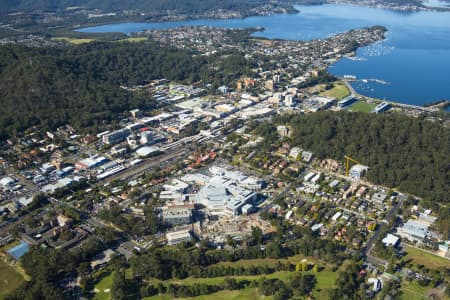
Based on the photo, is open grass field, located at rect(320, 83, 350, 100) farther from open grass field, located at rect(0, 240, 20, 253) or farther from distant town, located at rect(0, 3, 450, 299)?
open grass field, located at rect(0, 240, 20, 253)

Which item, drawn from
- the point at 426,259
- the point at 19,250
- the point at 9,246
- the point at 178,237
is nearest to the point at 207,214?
the point at 178,237

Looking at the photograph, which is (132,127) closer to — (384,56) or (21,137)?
(21,137)

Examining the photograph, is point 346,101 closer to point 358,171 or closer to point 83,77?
point 358,171

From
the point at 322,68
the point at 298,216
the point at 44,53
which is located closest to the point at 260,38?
the point at 322,68

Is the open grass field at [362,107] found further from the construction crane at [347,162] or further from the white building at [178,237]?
the white building at [178,237]

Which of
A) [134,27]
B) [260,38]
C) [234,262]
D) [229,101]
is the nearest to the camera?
[234,262]

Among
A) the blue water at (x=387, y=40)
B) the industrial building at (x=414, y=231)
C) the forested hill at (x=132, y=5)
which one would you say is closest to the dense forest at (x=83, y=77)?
the blue water at (x=387, y=40)
